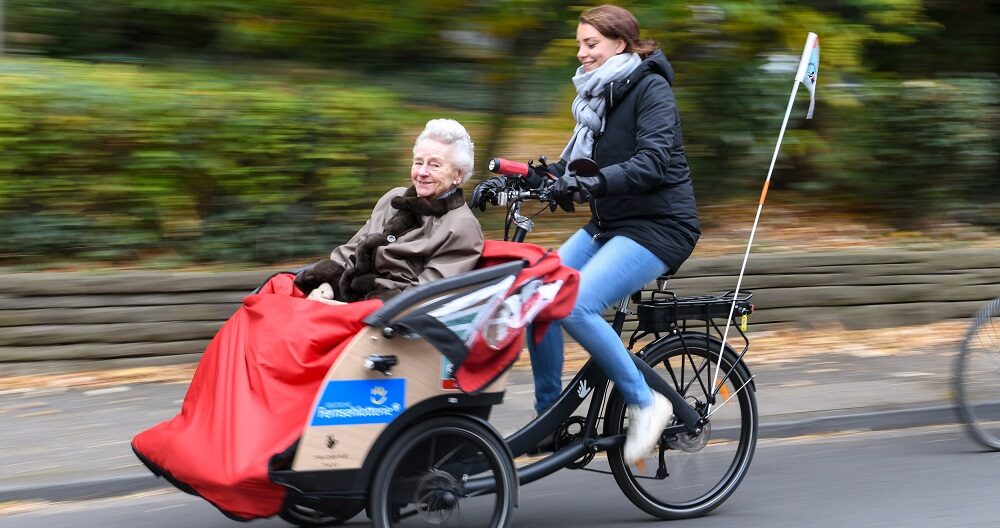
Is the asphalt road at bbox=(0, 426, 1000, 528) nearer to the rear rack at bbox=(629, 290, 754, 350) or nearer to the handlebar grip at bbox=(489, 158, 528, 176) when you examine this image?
the rear rack at bbox=(629, 290, 754, 350)

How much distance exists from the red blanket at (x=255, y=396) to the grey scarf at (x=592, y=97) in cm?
80

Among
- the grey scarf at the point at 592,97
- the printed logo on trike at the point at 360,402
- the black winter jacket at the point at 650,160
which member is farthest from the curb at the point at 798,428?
the grey scarf at the point at 592,97

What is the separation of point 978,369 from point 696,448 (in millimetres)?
1915

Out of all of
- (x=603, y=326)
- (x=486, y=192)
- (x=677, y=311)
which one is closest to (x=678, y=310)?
(x=677, y=311)

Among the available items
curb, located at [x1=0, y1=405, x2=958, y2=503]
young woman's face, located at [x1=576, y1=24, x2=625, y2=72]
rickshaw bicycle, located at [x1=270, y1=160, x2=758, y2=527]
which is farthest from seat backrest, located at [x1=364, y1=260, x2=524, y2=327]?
curb, located at [x1=0, y1=405, x2=958, y2=503]

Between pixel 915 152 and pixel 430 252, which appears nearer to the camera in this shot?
pixel 430 252

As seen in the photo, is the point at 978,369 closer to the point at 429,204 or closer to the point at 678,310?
the point at 678,310

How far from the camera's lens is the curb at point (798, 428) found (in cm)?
523

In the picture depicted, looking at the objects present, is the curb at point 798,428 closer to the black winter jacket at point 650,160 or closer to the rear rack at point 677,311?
the rear rack at point 677,311

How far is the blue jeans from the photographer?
441cm

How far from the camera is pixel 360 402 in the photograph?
3.92m

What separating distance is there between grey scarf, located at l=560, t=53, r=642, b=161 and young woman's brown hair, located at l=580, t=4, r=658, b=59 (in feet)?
0.15

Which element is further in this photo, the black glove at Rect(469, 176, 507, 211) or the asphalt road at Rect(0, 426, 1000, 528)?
the asphalt road at Rect(0, 426, 1000, 528)

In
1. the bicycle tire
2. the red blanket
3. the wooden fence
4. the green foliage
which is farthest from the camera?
the green foliage
